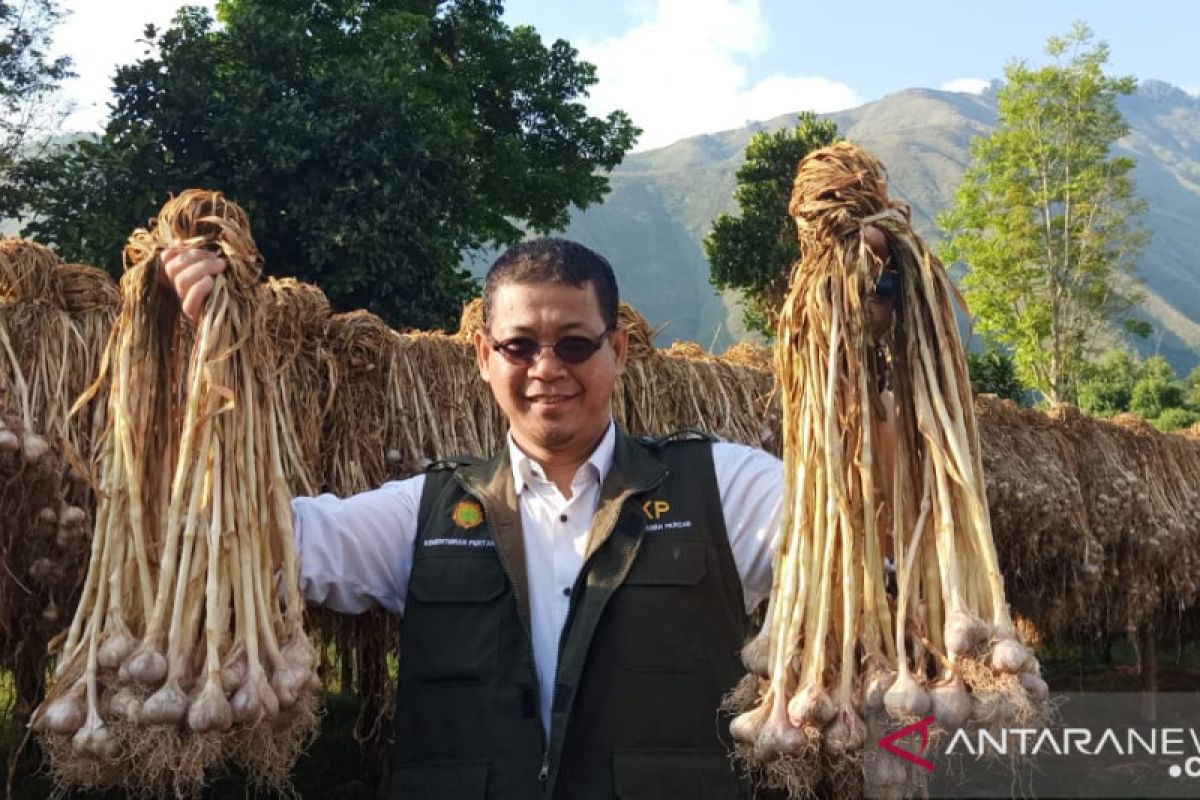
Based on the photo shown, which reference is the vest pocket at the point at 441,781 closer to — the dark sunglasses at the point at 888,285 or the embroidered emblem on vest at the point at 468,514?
the embroidered emblem on vest at the point at 468,514

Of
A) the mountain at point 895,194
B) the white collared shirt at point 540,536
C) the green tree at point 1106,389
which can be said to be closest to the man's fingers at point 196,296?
the white collared shirt at point 540,536

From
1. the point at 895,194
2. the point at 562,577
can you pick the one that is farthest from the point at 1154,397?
the point at 895,194

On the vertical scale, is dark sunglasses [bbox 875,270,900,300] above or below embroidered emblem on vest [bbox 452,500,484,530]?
above

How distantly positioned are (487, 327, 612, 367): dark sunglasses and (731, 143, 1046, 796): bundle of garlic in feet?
1.10

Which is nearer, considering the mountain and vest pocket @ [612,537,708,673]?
vest pocket @ [612,537,708,673]

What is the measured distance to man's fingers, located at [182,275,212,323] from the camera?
1546mm

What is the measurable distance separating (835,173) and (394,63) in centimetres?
950

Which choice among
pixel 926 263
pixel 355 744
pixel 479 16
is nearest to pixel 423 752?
pixel 926 263

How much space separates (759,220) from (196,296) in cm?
1484

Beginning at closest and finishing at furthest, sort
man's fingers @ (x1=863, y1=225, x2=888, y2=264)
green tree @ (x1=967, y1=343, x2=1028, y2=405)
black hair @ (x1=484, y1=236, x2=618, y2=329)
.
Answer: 1. man's fingers @ (x1=863, y1=225, x2=888, y2=264)
2. black hair @ (x1=484, y1=236, x2=618, y2=329)
3. green tree @ (x1=967, y1=343, x2=1028, y2=405)

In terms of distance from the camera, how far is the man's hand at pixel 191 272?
5.08ft

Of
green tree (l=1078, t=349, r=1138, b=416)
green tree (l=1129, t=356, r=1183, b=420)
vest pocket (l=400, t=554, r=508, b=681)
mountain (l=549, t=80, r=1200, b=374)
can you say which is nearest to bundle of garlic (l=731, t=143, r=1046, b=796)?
vest pocket (l=400, t=554, r=508, b=681)

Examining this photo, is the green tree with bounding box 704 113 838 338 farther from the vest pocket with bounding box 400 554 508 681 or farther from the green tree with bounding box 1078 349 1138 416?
the vest pocket with bounding box 400 554 508 681

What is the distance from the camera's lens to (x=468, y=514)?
1858 millimetres
